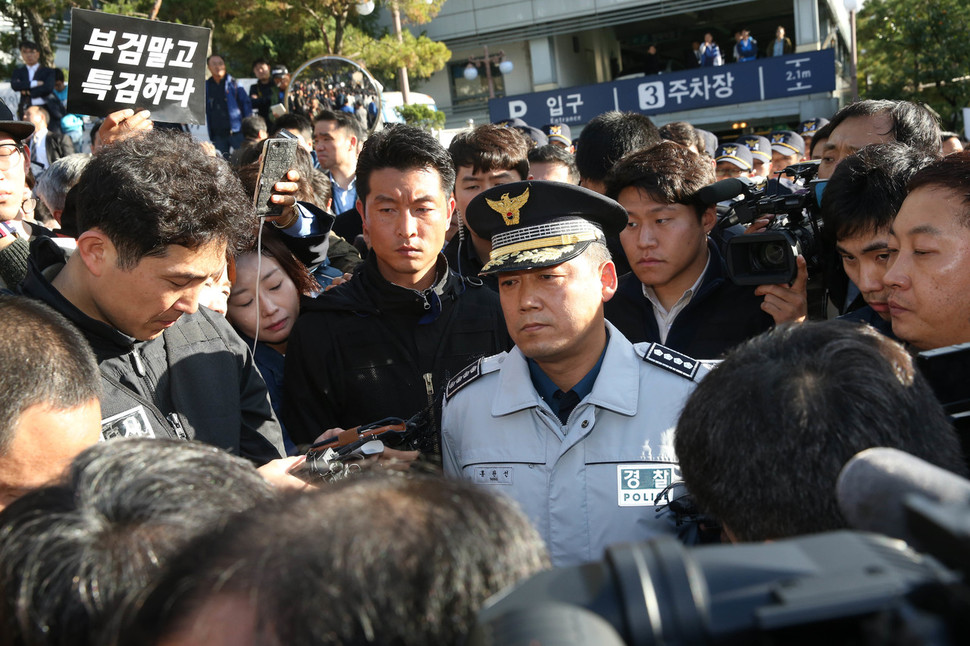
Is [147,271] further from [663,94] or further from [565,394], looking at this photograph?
[663,94]

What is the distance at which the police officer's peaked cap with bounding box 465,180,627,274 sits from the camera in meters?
2.31

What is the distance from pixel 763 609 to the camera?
0.55 metres

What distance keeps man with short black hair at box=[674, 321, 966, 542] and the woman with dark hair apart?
206 cm

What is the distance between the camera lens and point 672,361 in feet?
A: 7.43

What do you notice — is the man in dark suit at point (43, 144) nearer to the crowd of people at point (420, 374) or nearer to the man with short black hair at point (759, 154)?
the crowd of people at point (420, 374)

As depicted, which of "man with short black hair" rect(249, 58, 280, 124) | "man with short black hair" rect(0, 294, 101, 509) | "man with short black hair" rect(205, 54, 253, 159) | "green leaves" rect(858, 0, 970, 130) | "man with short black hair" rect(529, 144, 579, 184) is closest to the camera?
"man with short black hair" rect(0, 294, 101, 509)

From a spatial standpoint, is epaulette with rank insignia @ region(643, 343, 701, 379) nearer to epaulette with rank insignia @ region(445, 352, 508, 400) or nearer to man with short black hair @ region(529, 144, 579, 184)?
epaulette with rank insignia @ region(445, 352, 508, 400)

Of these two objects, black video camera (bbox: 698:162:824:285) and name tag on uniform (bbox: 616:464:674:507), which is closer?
name tag on uniform (bbox: 616:464:674:507)

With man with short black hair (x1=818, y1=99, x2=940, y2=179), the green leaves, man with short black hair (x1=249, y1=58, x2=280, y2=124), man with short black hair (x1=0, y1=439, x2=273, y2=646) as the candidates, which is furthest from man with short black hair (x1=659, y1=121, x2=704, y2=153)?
the green leaves

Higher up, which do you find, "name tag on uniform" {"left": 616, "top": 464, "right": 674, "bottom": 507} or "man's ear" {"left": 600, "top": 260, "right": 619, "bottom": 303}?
"man's ear" {"left": 600, "top": 260, "right": 619, "bottom": 303}

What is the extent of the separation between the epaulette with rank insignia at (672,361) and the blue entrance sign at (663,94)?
54.6 ft

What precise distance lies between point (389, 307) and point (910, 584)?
2.52 metres

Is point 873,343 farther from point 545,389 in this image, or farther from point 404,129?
point 404,129

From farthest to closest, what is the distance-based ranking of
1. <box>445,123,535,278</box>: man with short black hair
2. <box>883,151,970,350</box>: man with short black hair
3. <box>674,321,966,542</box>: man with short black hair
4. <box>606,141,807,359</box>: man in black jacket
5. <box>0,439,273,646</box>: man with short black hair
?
1. <box>445,123,535,278</box>: man with short black hair
2. <box>606,141,807,359</box>: man in black jacket
3. <box>883,151,970,350</box>: man with short black hair
4. <box>674,321,966,542</box>: man with short black hair
5. <box>0,439,273,646</box>: man with short black hair
